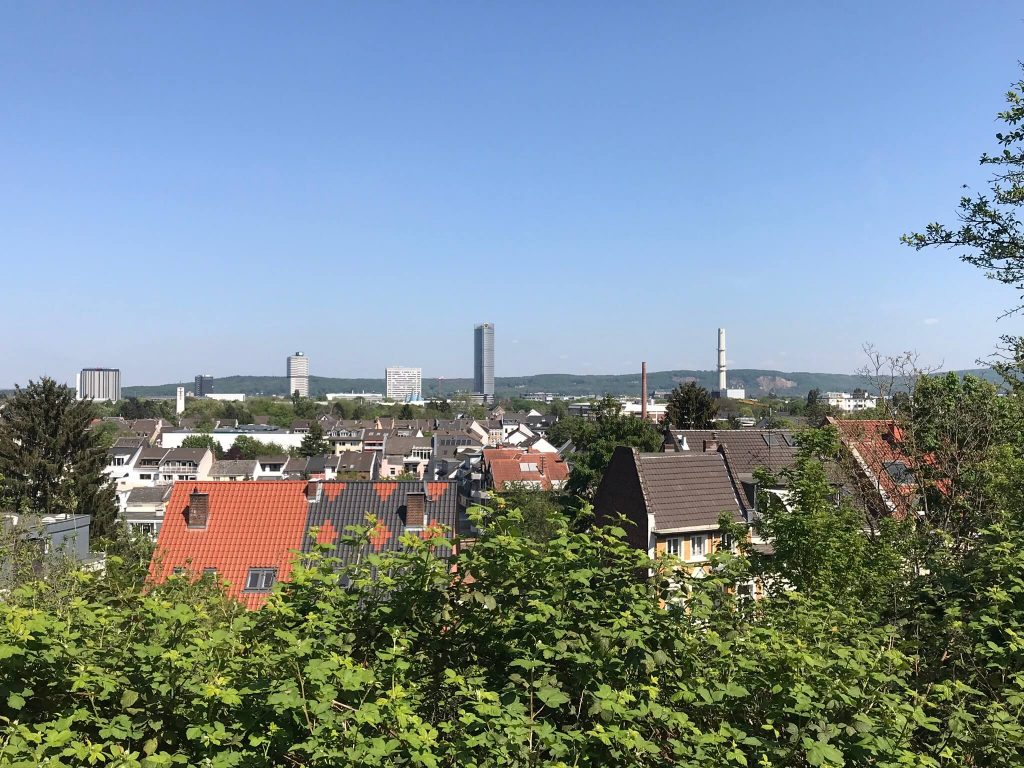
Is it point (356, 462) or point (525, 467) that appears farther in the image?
point (356, 462)

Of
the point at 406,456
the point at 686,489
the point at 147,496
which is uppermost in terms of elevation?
the point at 686,489

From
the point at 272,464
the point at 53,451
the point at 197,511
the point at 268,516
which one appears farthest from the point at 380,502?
the point at 272,464

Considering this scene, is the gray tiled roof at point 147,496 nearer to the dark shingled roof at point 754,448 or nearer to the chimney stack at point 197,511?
the chimney stack at point 197,511

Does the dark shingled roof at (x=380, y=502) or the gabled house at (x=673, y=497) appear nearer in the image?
→ the dark shingled roof at (x=380, y=502)

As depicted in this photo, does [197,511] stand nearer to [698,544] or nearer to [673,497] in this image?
[673,497]

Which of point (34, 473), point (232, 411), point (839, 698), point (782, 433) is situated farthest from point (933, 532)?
point (232, 411)

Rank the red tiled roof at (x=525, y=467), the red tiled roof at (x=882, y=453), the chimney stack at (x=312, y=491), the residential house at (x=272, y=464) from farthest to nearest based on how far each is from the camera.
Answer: the residential house at (x=272, y=464), the red tiled roof at (x=525, y=467), the chimney stack at (x=312, y=491), the red tiled roof at (x=882, y=453)

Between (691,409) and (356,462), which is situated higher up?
(691,409)

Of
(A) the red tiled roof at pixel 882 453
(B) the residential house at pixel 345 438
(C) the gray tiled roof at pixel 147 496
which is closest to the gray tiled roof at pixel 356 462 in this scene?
(C) the gray tiled roof at pixel 147 496
